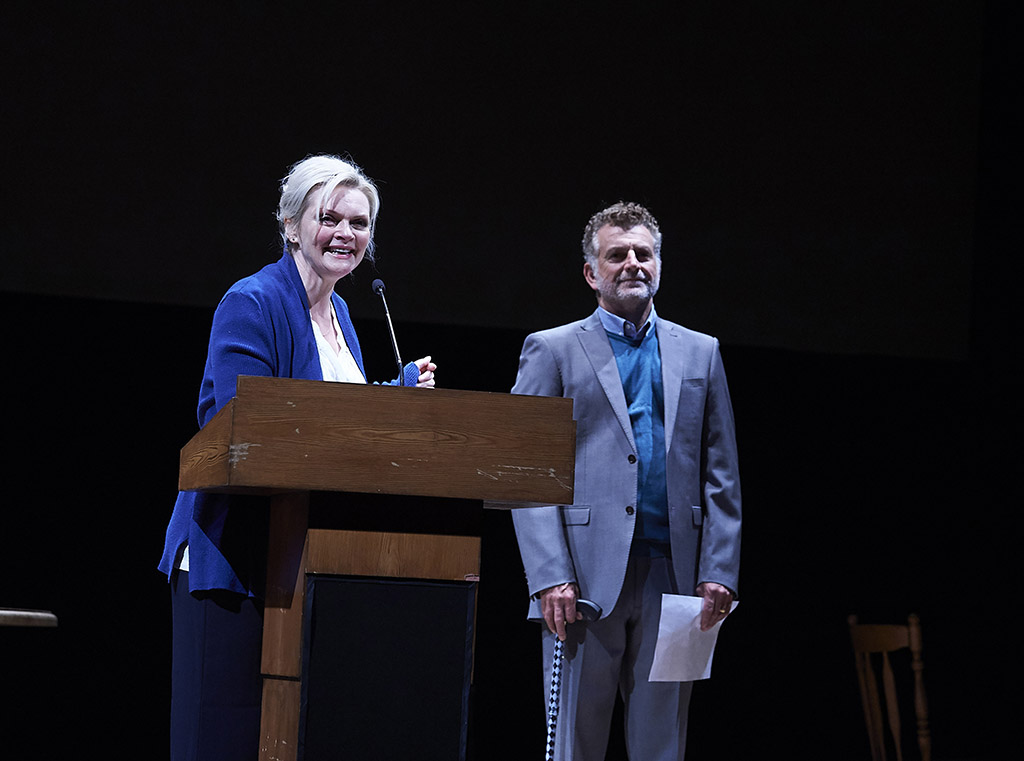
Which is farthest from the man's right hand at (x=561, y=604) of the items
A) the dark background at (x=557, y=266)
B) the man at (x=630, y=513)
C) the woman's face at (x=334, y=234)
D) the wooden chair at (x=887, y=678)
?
the dark background at (x=557, y=266)

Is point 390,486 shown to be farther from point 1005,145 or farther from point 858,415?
point 1005,145

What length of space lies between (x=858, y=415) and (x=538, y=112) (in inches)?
64.8

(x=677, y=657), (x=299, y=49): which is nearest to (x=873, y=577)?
(x=677, y=657)

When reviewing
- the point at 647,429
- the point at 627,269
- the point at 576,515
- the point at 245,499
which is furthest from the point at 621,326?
the point at 245,499

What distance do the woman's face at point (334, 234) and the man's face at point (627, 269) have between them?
2.97 ft

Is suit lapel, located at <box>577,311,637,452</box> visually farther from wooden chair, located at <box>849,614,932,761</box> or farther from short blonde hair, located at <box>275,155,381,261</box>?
wooden chair, located at <box>849,614,932,761</box>

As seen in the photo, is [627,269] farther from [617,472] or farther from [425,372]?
[425,372]

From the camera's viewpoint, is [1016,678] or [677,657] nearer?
[677,657]

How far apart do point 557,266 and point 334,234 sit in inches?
100

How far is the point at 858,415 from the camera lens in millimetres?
4664

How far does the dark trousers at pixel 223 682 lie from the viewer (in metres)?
1.59

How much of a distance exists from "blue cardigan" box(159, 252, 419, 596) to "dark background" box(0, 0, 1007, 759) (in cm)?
234

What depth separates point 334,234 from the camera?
6.05 feet

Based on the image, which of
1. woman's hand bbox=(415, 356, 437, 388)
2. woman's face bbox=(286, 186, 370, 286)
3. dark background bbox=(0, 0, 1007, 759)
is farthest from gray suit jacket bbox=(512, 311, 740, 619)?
dark background bbox=(0, 0, 1007, 759)
